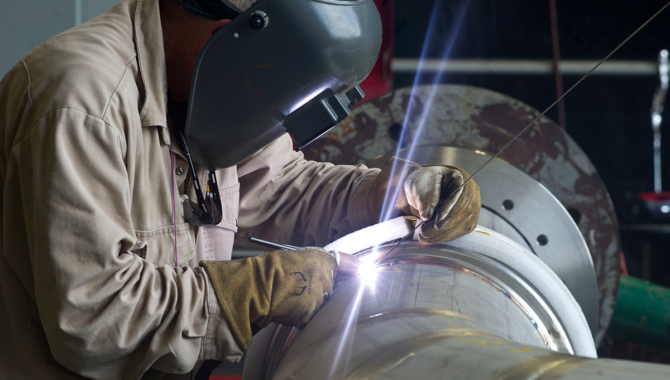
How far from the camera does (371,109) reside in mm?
1679

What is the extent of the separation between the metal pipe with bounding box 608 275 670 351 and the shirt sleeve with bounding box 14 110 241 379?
1589mm

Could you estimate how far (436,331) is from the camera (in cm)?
61

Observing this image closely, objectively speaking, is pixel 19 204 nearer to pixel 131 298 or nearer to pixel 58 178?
pixel 58 178

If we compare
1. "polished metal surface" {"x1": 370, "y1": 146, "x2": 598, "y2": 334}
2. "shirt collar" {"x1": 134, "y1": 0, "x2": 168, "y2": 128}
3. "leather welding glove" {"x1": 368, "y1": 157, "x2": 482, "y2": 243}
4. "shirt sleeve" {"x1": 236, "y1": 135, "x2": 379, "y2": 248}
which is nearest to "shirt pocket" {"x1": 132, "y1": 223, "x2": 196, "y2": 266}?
"shirt collar" {"x1": 134, "y1": 0, "x2": 168, "y2": 128}

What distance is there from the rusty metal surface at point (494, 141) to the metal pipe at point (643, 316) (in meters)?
0.27

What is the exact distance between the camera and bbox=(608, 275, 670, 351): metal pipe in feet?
6.10

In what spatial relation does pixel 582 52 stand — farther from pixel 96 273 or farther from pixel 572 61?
pixel 96 273

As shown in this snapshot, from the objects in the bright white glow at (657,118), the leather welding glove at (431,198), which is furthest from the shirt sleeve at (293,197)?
the bright white glow at (657,118)

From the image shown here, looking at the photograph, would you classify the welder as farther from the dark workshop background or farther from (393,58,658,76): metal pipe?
the dark workshop background

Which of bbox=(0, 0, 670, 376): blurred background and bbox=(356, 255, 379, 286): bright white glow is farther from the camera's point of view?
bbox=(0, 0, 670, 376): blurred background

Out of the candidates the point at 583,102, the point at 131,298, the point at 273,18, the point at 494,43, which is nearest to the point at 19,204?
the point at 131,298

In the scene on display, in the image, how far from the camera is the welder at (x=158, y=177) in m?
0.83

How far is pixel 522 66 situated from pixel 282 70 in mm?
2826

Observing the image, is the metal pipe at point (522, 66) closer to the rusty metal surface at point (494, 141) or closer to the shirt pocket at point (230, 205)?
the rusty metal surface at point (494, 141)
